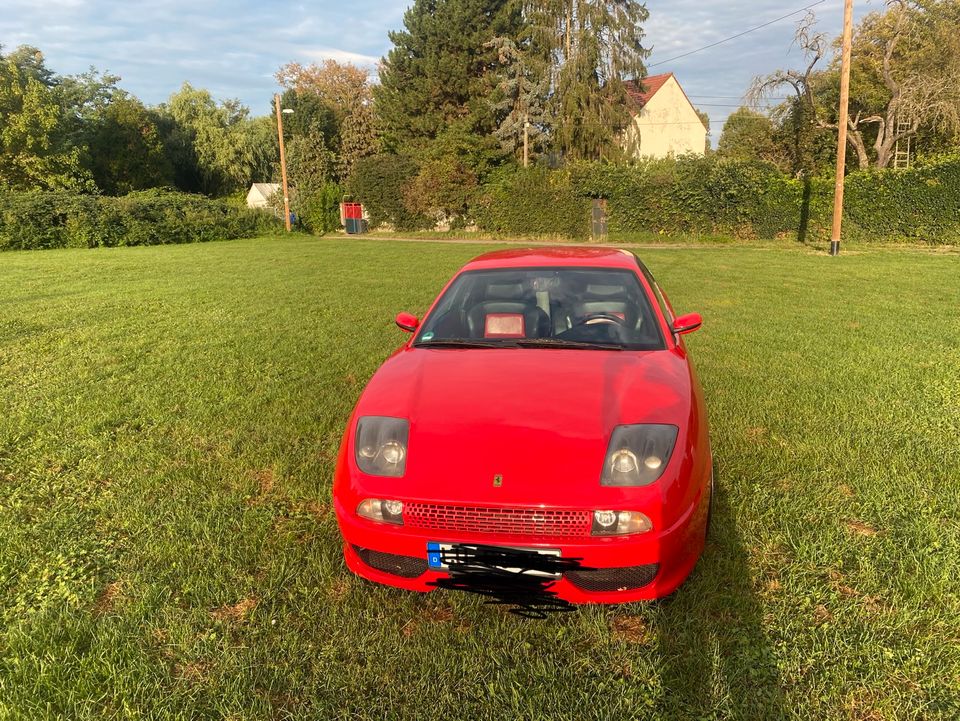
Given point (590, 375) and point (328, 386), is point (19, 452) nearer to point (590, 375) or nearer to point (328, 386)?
point (328, 386)

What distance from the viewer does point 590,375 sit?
2.87m

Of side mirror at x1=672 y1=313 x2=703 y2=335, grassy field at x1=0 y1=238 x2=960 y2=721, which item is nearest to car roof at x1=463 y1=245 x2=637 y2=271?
side mirror at x1=672 y1=313 x2=703 y2=335

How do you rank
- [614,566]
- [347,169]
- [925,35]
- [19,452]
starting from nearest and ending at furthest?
[614,566] < [19,452] < [925,35] < [347,169]

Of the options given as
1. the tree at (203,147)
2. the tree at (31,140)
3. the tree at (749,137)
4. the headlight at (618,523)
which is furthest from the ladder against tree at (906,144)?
the tree at (203,147)

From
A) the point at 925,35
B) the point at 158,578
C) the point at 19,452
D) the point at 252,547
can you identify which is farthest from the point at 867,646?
the point at 925,35

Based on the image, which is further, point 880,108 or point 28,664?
point 880,108

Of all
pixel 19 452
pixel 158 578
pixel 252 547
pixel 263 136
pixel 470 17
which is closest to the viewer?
pixel 158 578

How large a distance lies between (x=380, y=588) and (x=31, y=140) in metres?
45.3

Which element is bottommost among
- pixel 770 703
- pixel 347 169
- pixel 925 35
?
pixel 770 703

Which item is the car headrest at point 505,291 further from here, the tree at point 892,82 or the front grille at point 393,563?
the tree at point 892,82

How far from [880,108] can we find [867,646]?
130 feet

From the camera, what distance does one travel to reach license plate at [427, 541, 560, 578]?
224 cm

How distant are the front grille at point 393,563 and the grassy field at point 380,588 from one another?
0.72ft

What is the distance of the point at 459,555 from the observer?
229 centimetres
